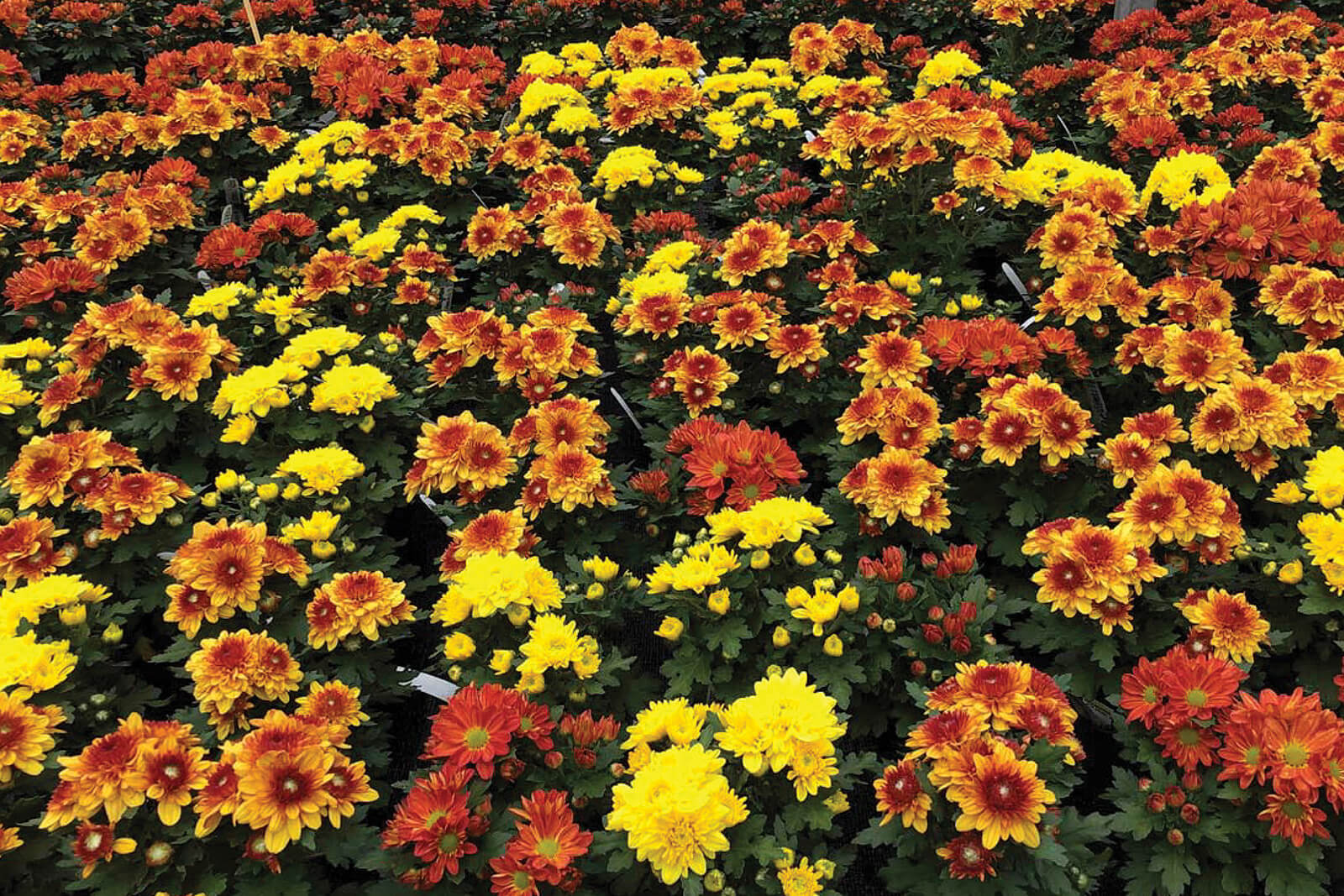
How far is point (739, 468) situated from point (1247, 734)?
1.28 m

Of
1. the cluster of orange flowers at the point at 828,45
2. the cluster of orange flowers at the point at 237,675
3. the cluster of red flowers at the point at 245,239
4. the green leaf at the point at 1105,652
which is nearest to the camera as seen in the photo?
the cluster of orange flowers at the point at 237,675

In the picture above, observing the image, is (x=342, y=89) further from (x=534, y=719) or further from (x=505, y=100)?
(x=534, y=719)

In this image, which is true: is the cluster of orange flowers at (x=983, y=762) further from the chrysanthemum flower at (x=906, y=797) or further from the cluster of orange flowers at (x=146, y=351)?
the cluster of orange flowers at (x=146, y=351)

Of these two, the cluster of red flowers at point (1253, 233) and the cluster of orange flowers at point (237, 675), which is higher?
the cluster of red flowers at point (1253, 233)

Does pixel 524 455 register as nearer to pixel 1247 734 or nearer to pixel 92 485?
pixel 92 485

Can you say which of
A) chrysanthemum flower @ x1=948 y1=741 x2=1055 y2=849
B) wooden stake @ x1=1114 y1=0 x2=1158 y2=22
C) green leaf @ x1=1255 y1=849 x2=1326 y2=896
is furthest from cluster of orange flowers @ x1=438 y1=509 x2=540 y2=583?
wooden stake @ x1=1114 y1=0 x2=1158 y2=22

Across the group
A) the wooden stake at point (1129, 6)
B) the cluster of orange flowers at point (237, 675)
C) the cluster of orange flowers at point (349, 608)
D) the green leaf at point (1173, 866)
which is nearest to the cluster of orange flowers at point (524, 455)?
the cluster of orange flowers at point (349, 608)

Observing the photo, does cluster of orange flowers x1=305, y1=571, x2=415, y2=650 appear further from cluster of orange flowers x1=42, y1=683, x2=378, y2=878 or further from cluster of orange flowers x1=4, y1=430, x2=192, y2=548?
cluster of orange flowers x1=4, y1=430, x2=192, y2=548

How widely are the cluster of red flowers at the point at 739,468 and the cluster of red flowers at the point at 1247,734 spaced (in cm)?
97

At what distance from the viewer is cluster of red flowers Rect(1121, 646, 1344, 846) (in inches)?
64.4

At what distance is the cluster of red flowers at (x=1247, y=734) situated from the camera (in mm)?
1637

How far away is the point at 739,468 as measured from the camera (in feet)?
7.95

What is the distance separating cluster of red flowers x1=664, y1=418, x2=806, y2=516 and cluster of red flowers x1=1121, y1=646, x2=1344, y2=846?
97cm

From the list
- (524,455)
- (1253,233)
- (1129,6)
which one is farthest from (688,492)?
(1129,6)
